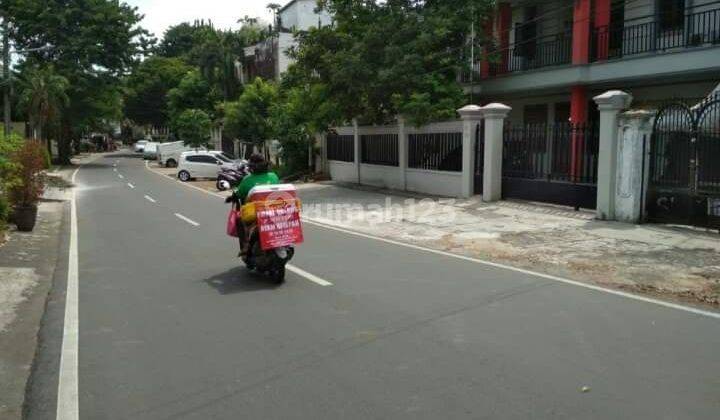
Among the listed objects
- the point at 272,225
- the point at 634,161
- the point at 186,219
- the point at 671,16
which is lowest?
the point at 186,219

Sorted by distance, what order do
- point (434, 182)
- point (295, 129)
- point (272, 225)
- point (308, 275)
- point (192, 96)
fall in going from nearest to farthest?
point (272, 225) → point (308, 275) → point (434, 182) → point (295, 129) → point (192, 96)

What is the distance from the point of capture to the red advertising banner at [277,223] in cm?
791

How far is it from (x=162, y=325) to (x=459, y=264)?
4623 mm

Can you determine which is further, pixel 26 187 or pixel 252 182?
pixel 26 187

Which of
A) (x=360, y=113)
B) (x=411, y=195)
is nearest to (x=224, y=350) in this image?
(x=411, y=195)

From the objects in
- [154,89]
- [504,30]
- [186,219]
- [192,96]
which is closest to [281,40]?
[192,96]

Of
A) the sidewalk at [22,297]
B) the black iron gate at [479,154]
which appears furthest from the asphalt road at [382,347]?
the black iron gate at [479,154]

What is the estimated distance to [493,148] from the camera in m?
17.2

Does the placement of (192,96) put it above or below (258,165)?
above

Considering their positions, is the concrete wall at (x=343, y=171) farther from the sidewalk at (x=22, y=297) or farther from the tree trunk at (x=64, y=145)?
the tree trunk at (x=64, y=145)

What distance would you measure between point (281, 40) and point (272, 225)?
4078 cm

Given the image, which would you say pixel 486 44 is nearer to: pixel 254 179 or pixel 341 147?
pixel 341 147

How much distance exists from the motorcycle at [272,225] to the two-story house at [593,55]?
12558 millimetres

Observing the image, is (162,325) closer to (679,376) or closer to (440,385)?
(440,385)
